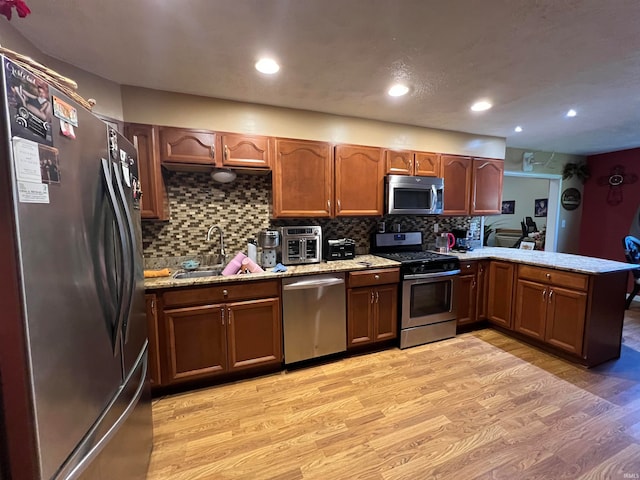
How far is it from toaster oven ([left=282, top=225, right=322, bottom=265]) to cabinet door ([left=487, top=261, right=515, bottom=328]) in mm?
2161

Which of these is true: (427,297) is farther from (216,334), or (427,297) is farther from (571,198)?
(571,198)

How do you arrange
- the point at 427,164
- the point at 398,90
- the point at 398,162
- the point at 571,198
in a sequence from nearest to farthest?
the point at 398,90 < the point at 398,162 < the point at 427,164 < the point at 571,198

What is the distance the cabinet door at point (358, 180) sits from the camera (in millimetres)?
2812

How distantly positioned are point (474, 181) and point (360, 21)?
2741mm

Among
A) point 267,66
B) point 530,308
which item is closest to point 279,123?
point 267,66

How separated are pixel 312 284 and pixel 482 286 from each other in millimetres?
2209

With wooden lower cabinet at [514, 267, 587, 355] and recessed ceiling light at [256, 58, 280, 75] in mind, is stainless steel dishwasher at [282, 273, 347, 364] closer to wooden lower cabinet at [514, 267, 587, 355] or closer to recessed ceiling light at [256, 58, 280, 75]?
recessed ceiling light at [256, 58, 280, 75]

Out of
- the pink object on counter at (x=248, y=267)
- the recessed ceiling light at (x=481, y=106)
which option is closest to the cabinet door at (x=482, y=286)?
the recessed ceiling light at (x=481, y=106)

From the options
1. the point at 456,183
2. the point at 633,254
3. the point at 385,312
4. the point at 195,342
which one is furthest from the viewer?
the point at 633,254

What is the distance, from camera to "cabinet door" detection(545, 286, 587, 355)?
8.03 ft

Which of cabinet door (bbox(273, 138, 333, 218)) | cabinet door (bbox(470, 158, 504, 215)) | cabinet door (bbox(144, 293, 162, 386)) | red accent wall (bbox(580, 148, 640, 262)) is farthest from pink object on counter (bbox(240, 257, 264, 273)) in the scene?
red accent wall (bbox(580, 148, 640, 262))

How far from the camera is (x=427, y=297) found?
293 centimetres

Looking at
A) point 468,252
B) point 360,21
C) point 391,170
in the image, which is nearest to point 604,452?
point 468,252

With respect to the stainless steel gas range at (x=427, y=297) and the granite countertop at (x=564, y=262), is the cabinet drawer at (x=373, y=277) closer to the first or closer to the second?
the stainless steel gas range at (x=427, y=297)
